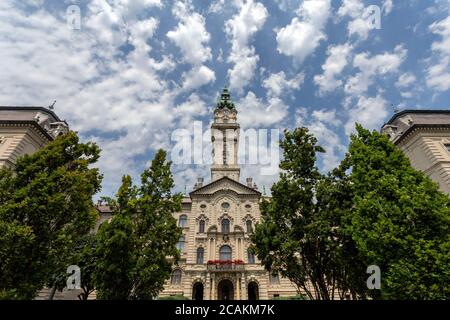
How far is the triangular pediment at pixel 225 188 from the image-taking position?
137 feet

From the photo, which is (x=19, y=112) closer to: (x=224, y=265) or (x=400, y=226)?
(x=224, y=265)

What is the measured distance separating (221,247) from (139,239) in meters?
24.4

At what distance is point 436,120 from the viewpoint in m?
26.2

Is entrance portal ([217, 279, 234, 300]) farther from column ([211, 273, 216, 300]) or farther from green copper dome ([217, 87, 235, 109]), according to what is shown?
green copper dome ([217, 87, 235, 109])

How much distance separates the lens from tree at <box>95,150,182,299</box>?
1364cm

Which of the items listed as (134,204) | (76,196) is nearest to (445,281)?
(134,204)

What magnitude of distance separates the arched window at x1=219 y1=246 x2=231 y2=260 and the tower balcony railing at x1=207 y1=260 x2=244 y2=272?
1.68 metres

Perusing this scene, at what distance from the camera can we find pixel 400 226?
11773 millimetres

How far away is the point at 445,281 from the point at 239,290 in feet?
90.6

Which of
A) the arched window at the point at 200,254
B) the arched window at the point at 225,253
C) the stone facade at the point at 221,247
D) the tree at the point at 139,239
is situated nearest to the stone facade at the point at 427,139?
the stone facade at the point at 221,247

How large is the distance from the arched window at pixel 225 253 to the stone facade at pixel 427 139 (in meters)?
24.8

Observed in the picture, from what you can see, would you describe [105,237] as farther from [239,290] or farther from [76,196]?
[239,290]

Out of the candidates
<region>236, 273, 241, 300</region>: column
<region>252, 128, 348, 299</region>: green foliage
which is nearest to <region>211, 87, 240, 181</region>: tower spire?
<region>236, 273, 241, 300</region>: column

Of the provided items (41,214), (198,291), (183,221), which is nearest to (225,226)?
(183,221)
